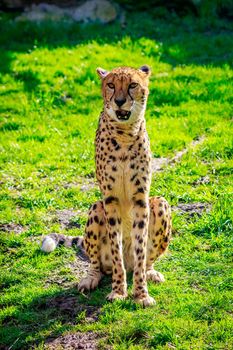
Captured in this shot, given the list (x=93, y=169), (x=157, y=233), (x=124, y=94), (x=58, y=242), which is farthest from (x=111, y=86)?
(x=93, y=169)

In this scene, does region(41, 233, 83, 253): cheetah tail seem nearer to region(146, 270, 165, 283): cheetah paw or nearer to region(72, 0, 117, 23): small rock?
region(146, 270, 165, 283): cheetah paw

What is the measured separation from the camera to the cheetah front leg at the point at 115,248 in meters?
5.12

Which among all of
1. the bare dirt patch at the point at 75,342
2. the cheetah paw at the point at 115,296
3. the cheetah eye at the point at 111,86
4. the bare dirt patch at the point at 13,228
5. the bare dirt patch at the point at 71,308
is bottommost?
the bare dirt patch at the point at 13,228

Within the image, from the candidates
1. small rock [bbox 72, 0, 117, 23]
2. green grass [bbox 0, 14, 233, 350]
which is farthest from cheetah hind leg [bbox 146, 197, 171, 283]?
small rock [bbox 72, 0, 117, 23]

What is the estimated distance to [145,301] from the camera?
5.00m

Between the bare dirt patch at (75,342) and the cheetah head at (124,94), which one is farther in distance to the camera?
the cheetah head at (124,94)

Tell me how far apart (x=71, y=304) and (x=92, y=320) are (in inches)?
12.1

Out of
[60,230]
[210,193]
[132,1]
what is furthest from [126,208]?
[132,1]

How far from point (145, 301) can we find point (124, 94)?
4.27 feet

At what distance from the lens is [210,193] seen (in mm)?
6965

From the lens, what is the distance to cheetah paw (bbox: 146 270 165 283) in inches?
213

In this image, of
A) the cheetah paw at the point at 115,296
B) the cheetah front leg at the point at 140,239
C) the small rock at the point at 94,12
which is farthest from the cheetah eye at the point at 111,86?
the small rock at the point at 94,12

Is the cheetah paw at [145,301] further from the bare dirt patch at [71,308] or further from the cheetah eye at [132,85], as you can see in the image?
the cheetah eye at [132,85]

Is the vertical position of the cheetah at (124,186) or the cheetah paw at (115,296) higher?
the cheetah at (124,186)
